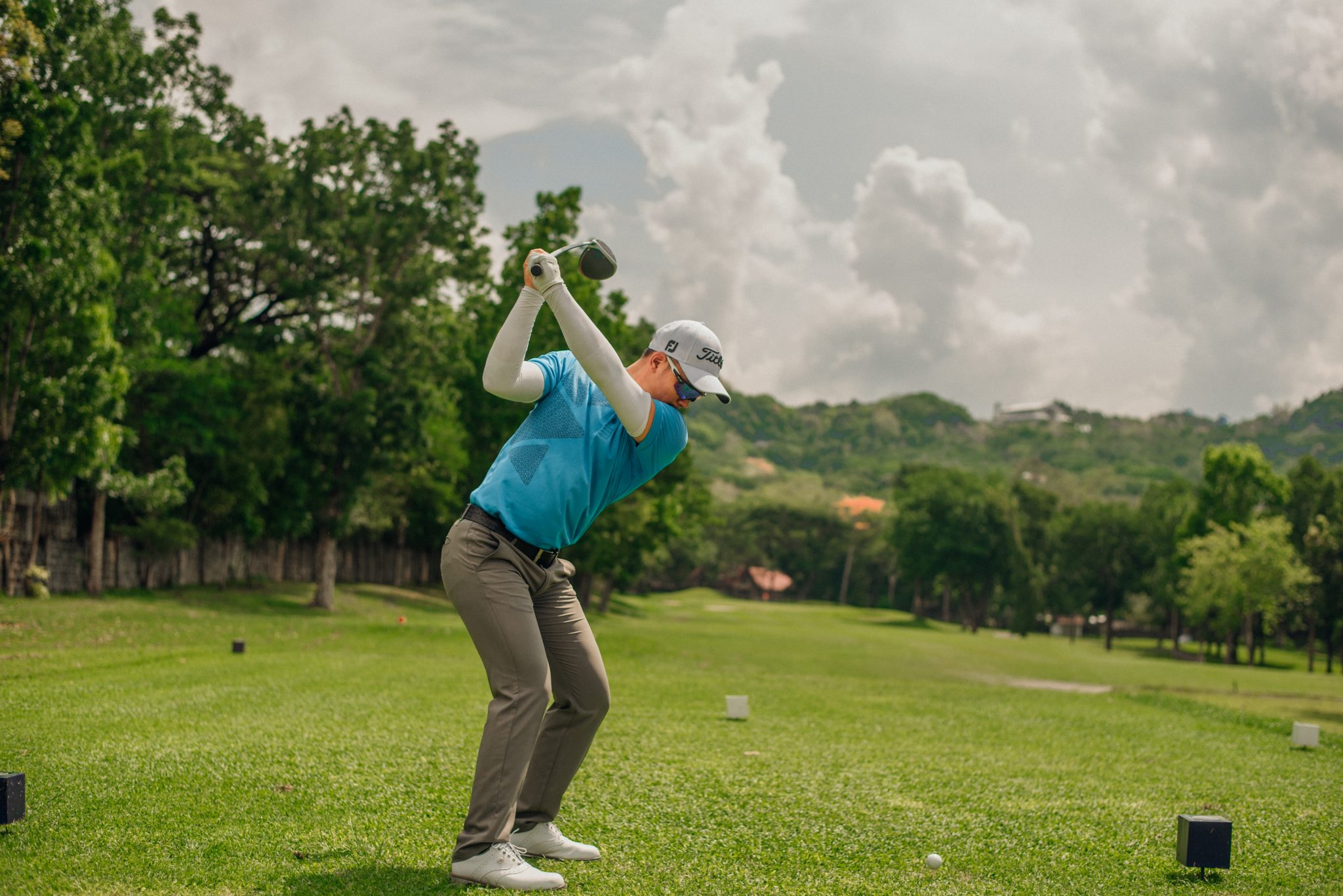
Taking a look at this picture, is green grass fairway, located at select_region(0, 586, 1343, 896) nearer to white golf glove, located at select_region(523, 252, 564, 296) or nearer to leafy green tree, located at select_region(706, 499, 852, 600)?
white golf glove, located at select_region(523, 252, 564, 296)

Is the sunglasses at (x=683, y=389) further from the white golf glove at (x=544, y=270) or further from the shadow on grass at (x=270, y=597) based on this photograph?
the shadow on grass at (x=270, y=597)

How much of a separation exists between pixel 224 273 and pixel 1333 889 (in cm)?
4117

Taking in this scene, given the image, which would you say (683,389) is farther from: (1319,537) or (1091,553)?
(1091,553)

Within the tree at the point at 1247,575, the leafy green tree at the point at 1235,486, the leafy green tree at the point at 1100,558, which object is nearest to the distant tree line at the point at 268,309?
the tree at the point at 1247,575

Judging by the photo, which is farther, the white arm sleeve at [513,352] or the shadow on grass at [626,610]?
the shadow on grass at [626,610]

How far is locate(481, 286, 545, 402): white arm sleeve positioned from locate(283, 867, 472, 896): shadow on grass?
2.18m

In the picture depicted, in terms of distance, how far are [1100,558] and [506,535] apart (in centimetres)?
9209

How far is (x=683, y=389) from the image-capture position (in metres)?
5.10

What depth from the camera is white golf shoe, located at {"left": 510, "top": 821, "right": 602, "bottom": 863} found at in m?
5.19

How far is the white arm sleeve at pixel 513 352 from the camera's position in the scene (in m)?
4.64

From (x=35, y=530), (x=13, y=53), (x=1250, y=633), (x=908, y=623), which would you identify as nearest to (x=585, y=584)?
(x=35, y=530)

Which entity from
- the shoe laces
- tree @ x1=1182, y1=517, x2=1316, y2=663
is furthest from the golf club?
tree @ x1=1182, y1=517, x2=1316, y2=663

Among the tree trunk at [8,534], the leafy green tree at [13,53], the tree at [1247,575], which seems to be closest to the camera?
the leafy green tree at [13,53]

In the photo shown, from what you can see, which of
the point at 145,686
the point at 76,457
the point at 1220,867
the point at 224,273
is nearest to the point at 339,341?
the point at 224,273
